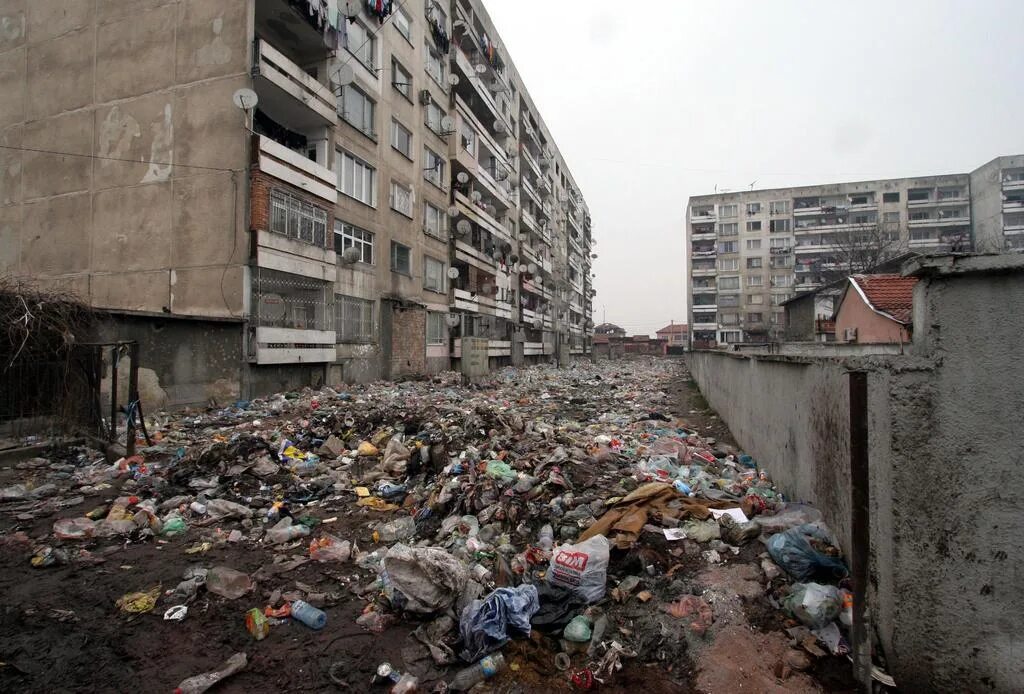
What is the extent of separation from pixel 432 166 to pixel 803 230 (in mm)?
51167

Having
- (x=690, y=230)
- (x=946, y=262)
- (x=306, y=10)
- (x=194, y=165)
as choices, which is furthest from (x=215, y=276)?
(x=690, y=230)

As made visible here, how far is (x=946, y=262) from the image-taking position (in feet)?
6.59

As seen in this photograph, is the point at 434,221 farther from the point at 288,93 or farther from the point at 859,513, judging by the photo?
the point at 859,513

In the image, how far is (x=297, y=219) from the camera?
13320 millimetres

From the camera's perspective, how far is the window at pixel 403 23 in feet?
59.6

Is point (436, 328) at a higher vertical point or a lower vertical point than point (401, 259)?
lower

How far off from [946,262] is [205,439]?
9257 millimetres

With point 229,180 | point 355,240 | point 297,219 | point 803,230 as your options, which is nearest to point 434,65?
point 355,240

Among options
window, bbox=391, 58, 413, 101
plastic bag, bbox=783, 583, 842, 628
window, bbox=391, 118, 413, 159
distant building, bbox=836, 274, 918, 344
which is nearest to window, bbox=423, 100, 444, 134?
window, bbox=391, 58, 413, 101

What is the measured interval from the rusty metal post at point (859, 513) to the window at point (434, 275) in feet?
62.5

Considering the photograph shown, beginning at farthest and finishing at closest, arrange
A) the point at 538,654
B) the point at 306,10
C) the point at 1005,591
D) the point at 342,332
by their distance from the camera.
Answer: the point at 342,332 → the point at 306,10 → the point at 538,654 → the point at 1005,591

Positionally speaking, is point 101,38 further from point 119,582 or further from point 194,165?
point 119,582

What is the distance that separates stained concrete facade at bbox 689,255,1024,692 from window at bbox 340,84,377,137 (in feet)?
54.4

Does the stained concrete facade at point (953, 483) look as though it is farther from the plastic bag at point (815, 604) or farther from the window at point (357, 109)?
the window at point (357, 109)
